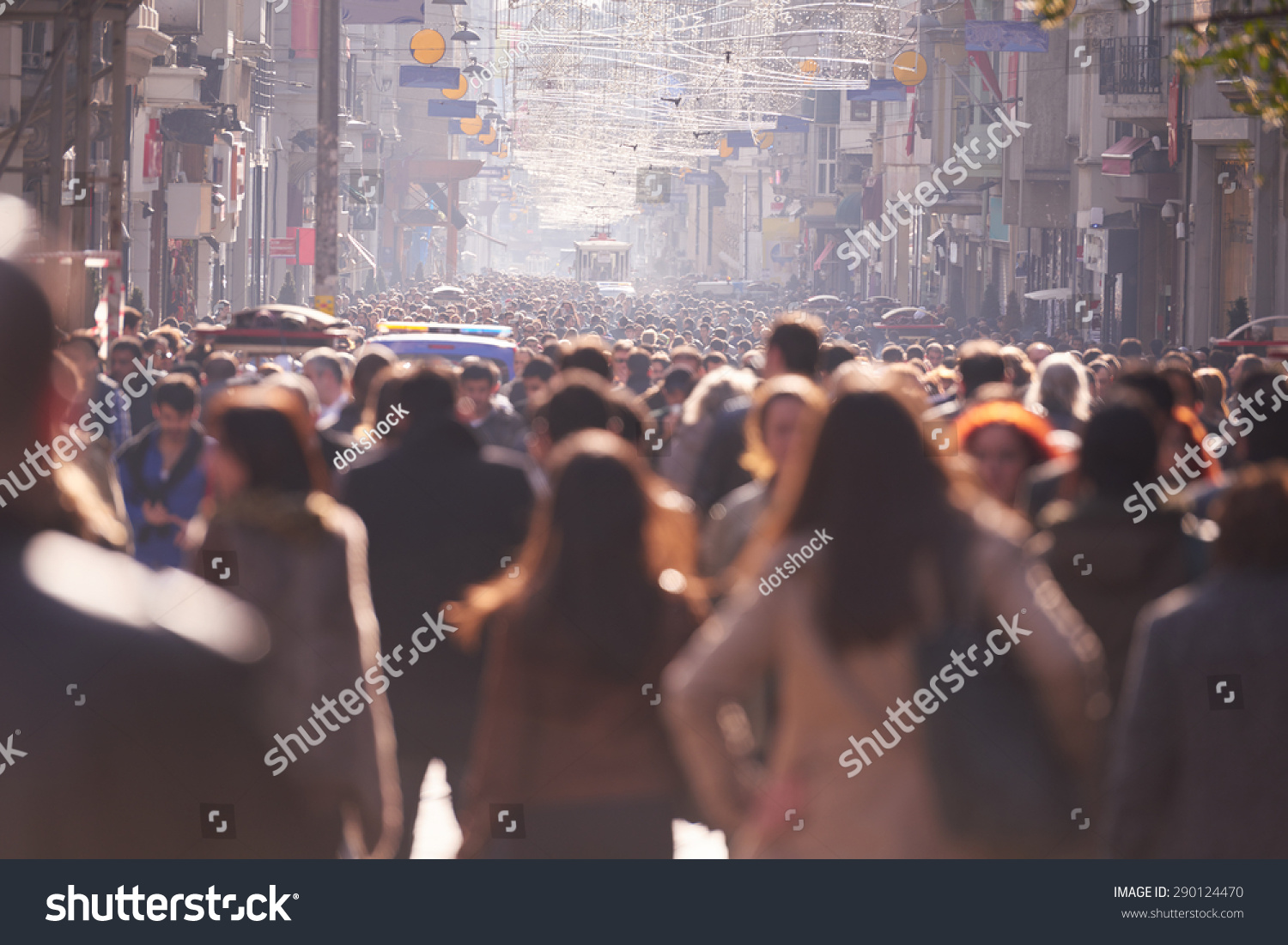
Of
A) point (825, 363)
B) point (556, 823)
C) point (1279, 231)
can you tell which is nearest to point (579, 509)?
point (556, 823)

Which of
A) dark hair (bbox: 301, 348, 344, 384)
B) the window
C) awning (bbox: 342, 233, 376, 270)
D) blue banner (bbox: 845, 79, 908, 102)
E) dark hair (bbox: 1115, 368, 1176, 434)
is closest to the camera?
dark hair (bbox: 1115, 368, 1176, 434)

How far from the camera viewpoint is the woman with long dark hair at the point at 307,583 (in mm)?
4117

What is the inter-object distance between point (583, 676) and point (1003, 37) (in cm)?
3200

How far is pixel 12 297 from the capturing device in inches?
80.4

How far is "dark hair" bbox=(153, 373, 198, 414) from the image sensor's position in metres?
8.09

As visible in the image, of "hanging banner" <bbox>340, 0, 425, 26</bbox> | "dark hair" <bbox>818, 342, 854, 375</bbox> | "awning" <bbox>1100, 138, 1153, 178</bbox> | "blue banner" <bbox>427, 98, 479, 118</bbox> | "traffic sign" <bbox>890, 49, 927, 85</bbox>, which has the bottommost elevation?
"dark hair" <bbox>818, 342, 854, 375</bbox>

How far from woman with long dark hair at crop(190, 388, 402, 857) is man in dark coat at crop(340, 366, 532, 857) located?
2.99 ft

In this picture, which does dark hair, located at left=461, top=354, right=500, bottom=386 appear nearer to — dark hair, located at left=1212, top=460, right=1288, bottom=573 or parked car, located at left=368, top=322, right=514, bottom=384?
Answer: parked car, located at left=368, top=322, right=514, bottom=384

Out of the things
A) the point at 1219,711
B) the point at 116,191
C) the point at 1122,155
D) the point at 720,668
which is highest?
the point at 1122,155

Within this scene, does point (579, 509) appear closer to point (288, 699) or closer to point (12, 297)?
point (288, 699)

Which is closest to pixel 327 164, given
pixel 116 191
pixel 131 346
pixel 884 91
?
pixel 116 191

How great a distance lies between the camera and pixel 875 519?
365 centimetres

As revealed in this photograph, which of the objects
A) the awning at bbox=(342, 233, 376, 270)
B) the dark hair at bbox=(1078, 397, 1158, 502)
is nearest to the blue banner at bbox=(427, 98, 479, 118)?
the awning at bbox=(342, 233, 376, 270)

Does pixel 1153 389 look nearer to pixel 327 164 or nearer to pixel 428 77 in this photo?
pixel 327 164
